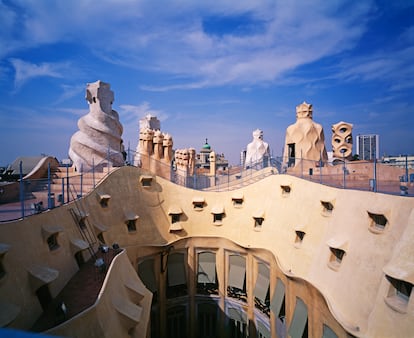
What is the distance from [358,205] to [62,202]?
38.3 feet

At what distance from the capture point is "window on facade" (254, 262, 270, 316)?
1666 cm

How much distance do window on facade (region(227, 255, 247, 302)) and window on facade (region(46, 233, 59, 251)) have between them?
461 inches

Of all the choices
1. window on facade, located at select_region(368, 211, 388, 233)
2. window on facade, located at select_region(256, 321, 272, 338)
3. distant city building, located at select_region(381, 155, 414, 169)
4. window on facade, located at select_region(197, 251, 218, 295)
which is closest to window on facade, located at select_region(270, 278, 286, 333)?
window on facade, located at select_region(256, 321, 272, 338)

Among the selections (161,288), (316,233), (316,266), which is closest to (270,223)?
(316,233)

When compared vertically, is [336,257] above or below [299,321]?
above

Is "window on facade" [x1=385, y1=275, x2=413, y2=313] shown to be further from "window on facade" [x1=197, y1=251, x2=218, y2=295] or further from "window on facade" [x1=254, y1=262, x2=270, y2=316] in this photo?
"window on facade" [x1=197, y1=251, x2=218, y2=295]

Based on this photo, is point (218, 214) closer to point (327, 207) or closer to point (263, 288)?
point (263, 288)

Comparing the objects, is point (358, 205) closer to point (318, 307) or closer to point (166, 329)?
point (318, 307)

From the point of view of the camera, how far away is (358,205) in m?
11.3

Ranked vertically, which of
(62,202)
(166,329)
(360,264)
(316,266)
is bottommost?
(166,329)

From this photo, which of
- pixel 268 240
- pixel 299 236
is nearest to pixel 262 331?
pixel 268 240

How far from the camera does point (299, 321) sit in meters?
12.3

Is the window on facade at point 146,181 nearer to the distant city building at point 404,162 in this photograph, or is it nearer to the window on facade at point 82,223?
the window on facade at point 82,223

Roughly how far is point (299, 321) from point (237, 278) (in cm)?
658
